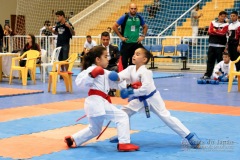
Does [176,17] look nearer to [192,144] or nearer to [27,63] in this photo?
[27,63]

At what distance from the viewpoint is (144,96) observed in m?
5.40

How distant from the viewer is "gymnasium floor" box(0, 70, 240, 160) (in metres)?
5.02

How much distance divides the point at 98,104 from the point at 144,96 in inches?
23.6

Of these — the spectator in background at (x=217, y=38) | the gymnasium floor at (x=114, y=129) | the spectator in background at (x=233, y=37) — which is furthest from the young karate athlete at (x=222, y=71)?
the gymnasium floor at (x=114, y=129)

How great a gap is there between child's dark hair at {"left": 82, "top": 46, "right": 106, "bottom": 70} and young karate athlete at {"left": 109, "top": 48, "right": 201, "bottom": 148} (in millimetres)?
312

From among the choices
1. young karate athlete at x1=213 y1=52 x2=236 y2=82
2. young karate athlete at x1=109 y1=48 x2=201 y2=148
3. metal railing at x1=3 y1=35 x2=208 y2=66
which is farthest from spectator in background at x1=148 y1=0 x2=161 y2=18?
young karate athlete at x1=109 y1=48 x2=201 y2=148

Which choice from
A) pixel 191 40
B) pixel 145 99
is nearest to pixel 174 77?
pixel 191 40

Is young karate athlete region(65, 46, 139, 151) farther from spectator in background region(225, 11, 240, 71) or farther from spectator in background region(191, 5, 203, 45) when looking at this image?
spectator in background region(191, 5, 203, 45)

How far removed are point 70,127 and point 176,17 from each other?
53.0 ft

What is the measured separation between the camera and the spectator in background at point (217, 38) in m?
13.0

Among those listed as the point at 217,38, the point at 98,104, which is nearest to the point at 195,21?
the point at 217,38

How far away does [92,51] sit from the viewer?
17.4 feet

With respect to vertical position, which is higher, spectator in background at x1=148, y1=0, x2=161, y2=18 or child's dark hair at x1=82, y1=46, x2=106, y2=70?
spectator in background at x1=148, y1=0, x2=161, y2=18

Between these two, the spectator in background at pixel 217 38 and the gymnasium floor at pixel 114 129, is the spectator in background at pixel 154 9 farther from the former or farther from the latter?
the gymnasium floor at pixel 114 129
